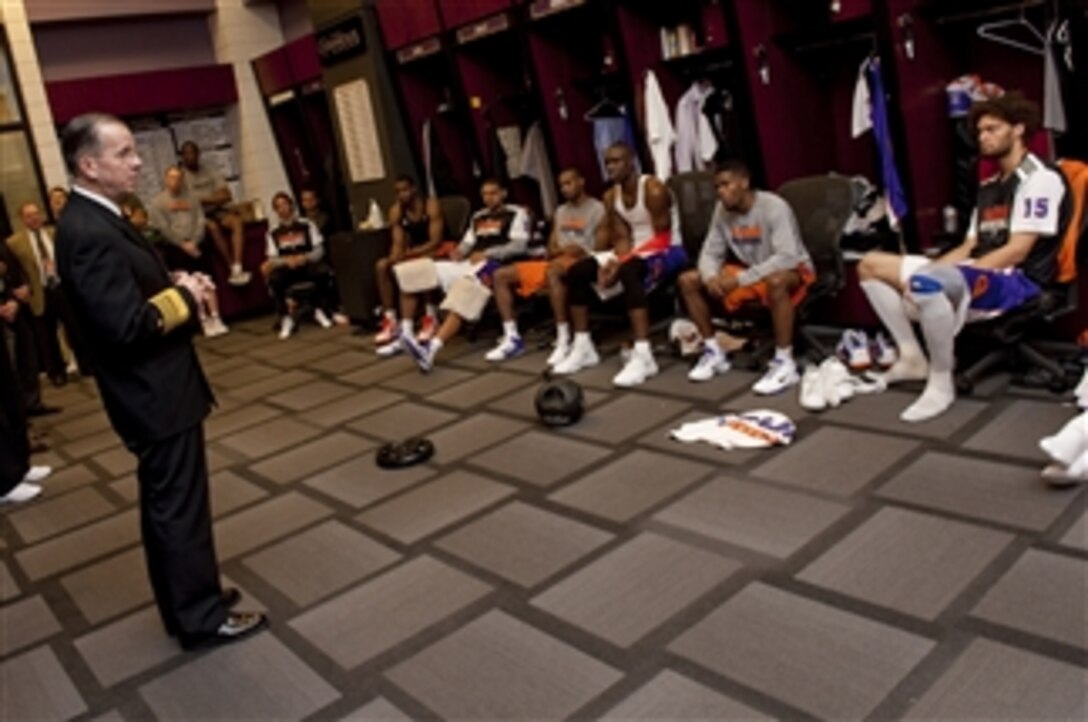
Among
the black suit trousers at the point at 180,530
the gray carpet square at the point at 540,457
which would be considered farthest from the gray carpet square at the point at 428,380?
the black suit trousers at the point at 180,530

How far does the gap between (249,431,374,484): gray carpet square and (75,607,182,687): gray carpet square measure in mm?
1158

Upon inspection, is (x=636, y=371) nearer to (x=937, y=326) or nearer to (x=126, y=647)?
(x=937, y=326)

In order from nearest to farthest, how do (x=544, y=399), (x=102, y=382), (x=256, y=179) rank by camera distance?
(x=102, y=382) → (x=544, y=399) → (x=256, y=179)

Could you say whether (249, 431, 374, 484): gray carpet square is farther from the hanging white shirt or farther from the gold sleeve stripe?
the hanging white shirt

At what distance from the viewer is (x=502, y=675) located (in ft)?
7.52

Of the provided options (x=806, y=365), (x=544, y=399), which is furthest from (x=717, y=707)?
(x=806, y=365)

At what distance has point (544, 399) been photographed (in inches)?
161

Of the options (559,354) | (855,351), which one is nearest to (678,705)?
(855,351)

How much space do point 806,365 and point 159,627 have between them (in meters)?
2.84

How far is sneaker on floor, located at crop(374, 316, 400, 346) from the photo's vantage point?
6.28 meters

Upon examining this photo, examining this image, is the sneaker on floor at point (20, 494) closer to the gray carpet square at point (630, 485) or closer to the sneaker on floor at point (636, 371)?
the gray carpet square at point (630, 485)

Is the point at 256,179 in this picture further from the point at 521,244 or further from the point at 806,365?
the point at 806,365

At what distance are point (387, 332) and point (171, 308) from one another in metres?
3.99

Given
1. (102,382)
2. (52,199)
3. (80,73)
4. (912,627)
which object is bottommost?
(912,627)
